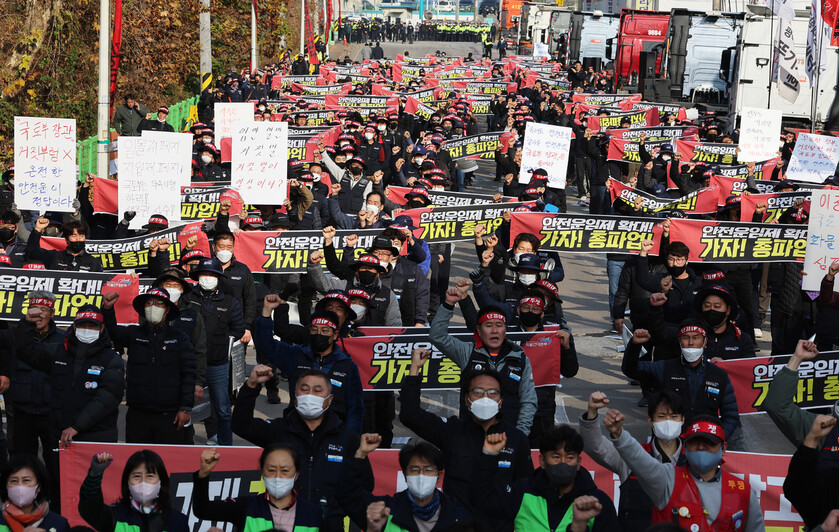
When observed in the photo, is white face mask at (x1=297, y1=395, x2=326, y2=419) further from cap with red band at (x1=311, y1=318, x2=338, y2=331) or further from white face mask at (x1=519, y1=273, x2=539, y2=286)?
white face mask at (x1=519, y1=273, x2=539, y2=286)

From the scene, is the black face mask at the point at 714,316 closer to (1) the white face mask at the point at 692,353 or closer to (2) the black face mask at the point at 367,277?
(1) the white face mask at the point at 692,353

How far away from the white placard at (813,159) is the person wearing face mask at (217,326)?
1011 cm

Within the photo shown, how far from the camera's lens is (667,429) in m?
6.07

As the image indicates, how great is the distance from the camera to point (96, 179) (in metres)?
14.7

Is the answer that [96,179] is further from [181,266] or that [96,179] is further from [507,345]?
[507,345]

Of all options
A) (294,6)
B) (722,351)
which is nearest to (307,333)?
(722,351)

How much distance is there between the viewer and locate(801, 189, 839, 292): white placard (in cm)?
1035

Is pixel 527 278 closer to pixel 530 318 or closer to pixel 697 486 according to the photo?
pixel 530 318

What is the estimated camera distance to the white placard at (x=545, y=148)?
1688 cm

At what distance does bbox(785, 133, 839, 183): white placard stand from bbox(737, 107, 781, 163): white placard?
153 centimetres

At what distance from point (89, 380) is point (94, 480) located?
1685mm

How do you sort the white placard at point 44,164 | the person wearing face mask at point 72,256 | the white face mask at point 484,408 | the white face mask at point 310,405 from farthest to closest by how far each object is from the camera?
the white placard at point 44,164, the person wearing face mask at point 72,256, the white face mask at point 310,405, the white face mask at point 484,408

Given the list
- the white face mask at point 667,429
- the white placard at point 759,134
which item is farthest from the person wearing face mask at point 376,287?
the white placard at point 759,134

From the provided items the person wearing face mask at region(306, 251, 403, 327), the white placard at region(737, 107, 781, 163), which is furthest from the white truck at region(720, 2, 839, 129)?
the person wearing face mask at region(306, 251, 403, 327)
